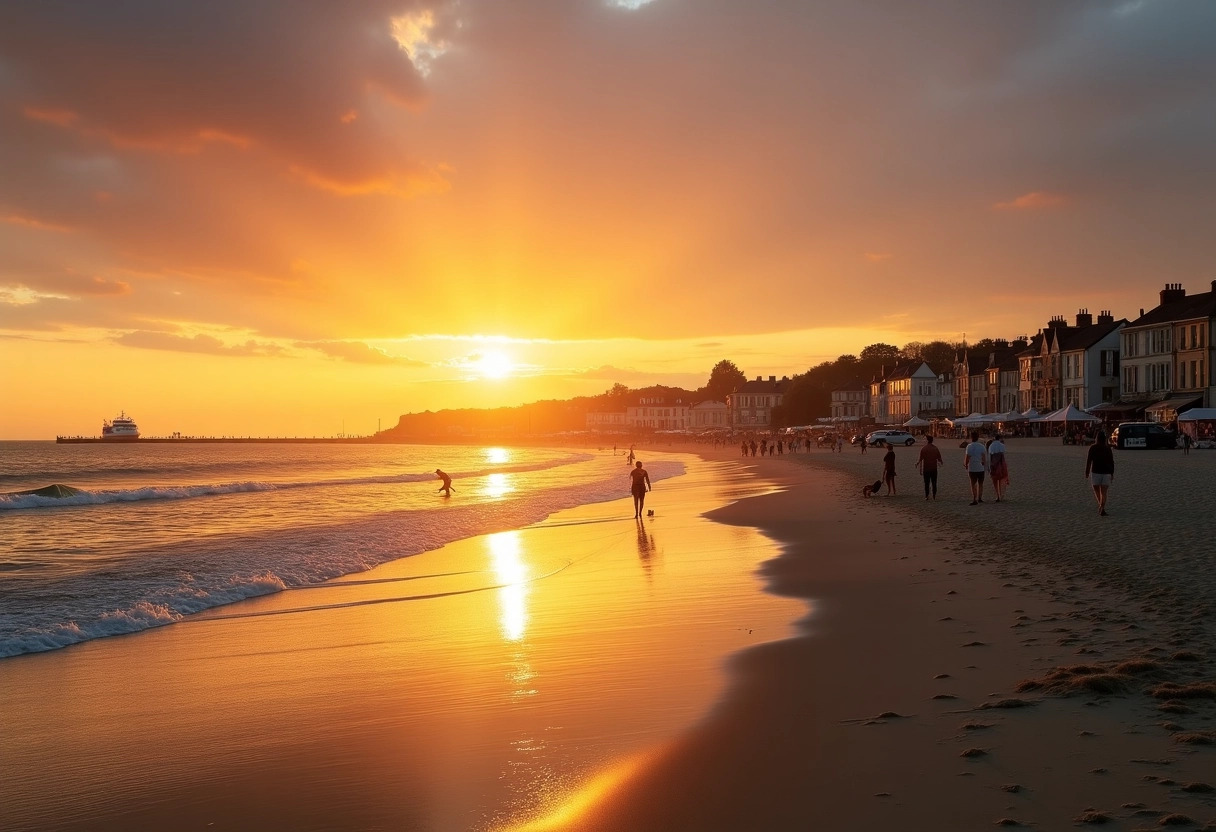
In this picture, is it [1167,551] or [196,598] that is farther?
[196,598]

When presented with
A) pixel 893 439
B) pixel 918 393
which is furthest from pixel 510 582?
pixel 918 393

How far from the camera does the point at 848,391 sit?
139 m

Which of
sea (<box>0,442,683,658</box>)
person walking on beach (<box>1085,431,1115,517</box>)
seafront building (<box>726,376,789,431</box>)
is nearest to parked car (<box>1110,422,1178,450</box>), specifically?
sea (<box>0,442,683,658</box>)

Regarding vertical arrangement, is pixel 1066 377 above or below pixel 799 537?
above

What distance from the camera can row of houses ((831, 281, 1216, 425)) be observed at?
2418 inches

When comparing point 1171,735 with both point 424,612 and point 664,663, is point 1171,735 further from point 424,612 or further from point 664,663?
point 424,612

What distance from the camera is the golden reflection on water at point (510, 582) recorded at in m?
10.6

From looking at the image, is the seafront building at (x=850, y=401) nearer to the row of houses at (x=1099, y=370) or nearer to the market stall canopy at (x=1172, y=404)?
the row of houses at (x=1099, y=370)

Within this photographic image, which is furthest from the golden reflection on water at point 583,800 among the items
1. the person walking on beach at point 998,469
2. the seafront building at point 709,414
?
the seafront building at point 709,414

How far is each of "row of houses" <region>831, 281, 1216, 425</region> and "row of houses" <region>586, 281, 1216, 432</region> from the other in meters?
0.07

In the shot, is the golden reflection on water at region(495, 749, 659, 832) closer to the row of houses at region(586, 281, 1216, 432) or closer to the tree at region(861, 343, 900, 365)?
the row of houses at region(586, 281, 1216, 432)

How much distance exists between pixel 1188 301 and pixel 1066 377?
1413 centimetres

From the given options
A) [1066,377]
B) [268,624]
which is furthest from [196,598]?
[1066,377]

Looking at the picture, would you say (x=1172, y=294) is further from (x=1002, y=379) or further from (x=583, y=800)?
(x=583, y=800)
